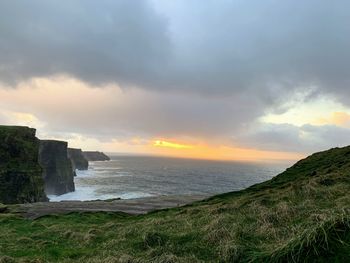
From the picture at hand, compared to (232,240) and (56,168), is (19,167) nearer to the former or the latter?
(56,168)

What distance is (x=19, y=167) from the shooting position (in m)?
92.5

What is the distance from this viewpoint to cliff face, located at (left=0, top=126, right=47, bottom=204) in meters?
88.6

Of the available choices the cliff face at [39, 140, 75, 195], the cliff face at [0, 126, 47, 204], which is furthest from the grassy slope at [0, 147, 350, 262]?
the cliff face at [39, 140, 75, 195]

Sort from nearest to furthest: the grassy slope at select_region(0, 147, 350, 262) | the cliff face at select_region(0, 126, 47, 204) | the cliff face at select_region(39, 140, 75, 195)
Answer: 1. the grassy slope at select_region(0, 147, 350, 262)
2. the cliff face at select_region(0, 126, 47, 204)
3. the cliff face at select_region(39, 140, 75, 195)

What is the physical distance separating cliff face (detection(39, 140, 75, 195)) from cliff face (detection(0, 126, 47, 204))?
142 ft

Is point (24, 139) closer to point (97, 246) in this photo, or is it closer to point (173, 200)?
point (173, 200)

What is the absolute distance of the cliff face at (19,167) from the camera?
88562 millimetres

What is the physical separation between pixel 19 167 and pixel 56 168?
2226 inches

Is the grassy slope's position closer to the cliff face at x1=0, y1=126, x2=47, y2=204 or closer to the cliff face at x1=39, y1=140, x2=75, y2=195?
the cliff face at x1=0, y1=126, x2=47, y2=204

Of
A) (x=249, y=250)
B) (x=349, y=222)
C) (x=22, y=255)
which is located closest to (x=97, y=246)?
(x=22, y=255)

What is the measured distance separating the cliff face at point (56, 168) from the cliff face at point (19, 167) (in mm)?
43238

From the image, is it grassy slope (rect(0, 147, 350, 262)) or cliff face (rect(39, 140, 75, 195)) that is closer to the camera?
grassy slope (rect(0, 147, 350, 262))

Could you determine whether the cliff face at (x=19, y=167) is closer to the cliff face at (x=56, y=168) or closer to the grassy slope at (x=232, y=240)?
the cliff face at (x=56, y=168)

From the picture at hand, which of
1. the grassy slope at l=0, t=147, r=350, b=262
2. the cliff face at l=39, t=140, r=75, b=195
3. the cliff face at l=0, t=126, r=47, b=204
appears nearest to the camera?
the grassy slope at l=0, t=147, r=350, b=262
